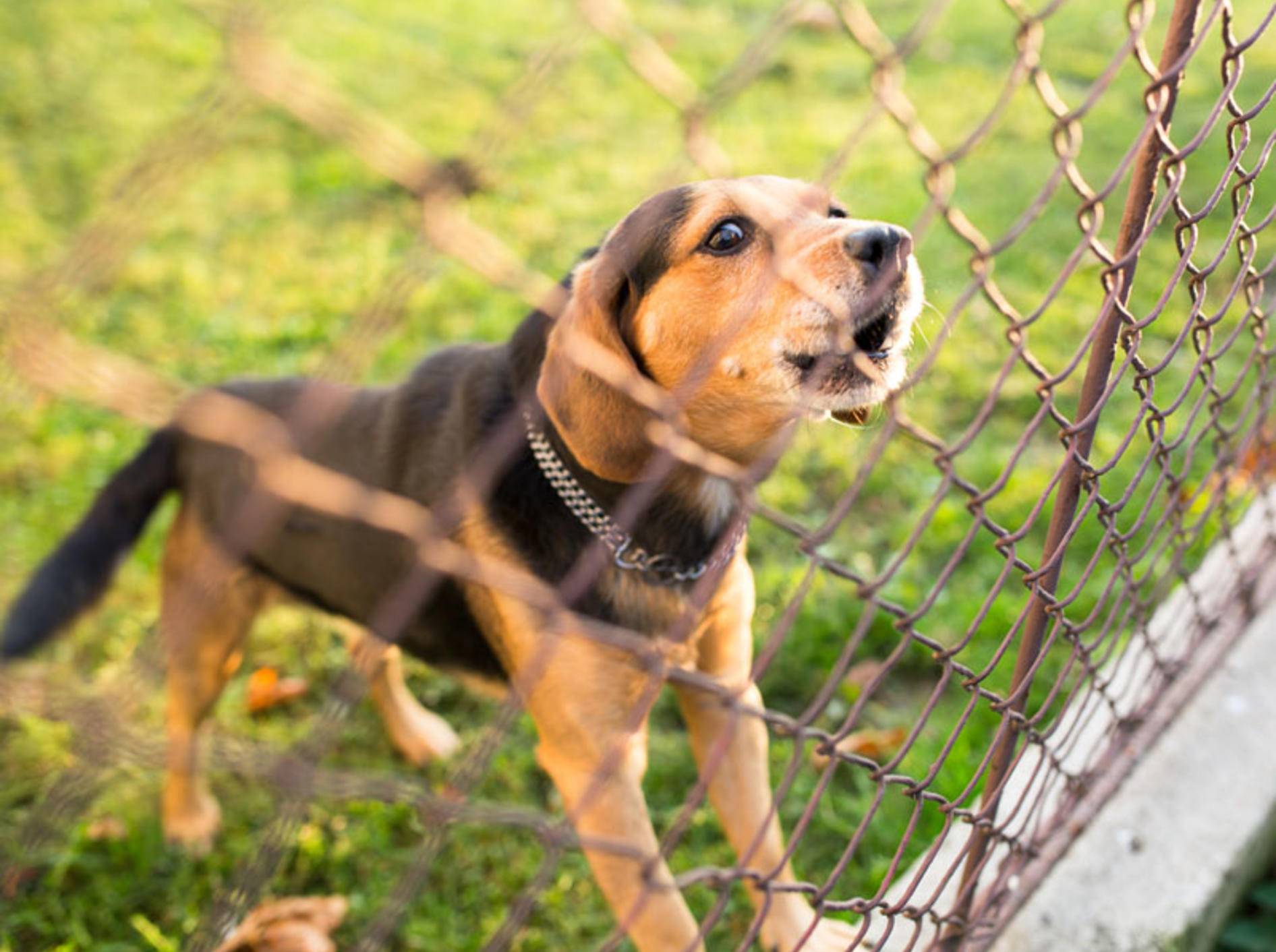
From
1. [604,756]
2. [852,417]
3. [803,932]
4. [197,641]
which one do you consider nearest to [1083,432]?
[852,417]

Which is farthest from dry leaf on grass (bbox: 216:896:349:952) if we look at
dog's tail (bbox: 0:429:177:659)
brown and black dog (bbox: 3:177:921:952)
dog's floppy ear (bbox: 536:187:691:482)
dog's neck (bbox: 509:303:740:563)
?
dog's floppy ear (bbox: 536:187:691:482)

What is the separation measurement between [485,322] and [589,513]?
10.6 ft

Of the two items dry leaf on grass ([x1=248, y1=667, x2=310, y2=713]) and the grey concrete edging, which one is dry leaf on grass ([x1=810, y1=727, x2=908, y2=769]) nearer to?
the grey concrete edging

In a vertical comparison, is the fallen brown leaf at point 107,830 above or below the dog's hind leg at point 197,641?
below

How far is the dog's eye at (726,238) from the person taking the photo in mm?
2379

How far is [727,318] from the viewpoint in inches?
93.1

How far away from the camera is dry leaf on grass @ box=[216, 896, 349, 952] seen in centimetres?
274

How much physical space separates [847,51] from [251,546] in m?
7.50

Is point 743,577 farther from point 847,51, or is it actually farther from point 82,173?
point 847,51

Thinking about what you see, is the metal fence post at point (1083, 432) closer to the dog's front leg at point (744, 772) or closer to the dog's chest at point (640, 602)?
the dog's front leg at point (744, 772)

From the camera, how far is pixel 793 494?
4254mm

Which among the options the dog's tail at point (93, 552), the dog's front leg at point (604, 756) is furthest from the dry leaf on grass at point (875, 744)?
the dog's tail at point (93, 552)

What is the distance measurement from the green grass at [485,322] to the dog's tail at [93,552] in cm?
17

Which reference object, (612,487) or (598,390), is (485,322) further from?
(598,390)
